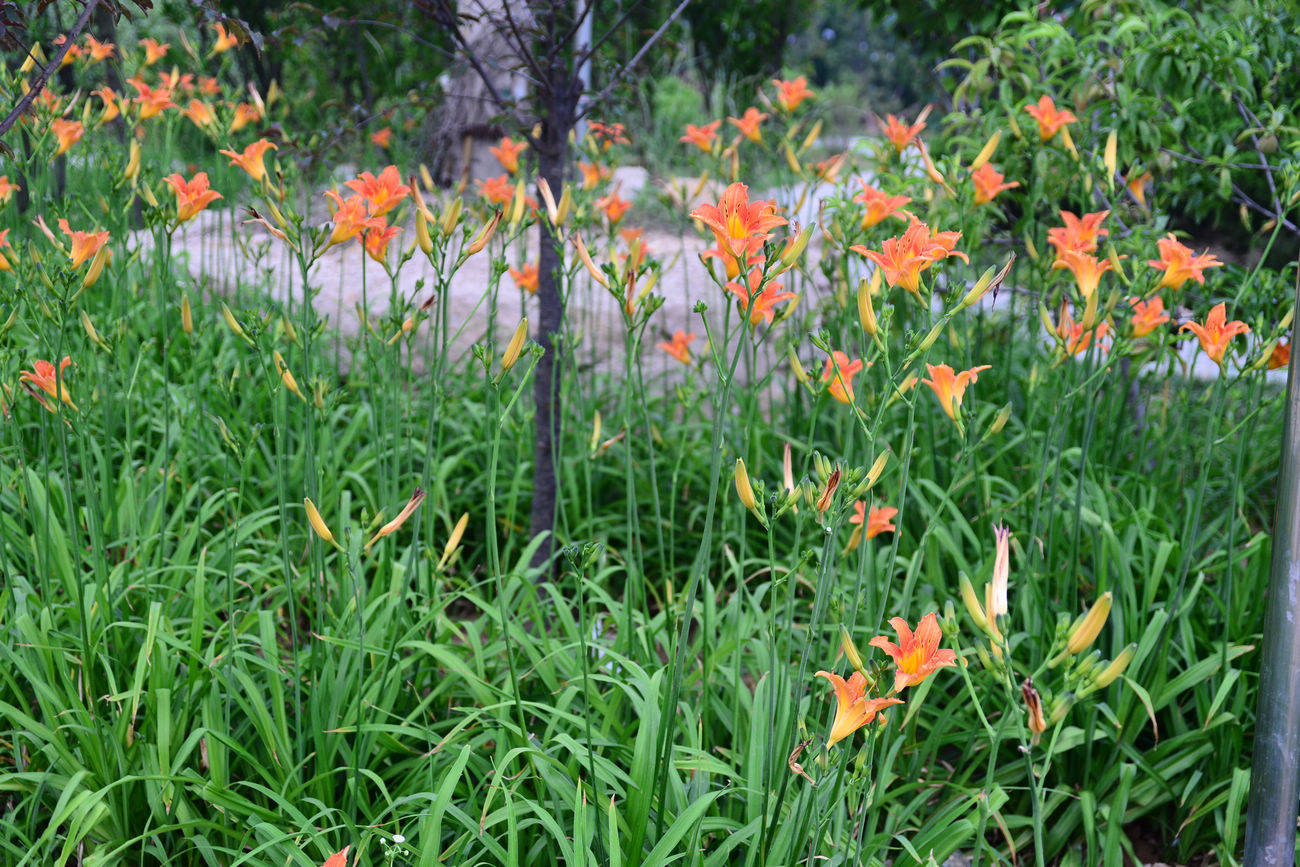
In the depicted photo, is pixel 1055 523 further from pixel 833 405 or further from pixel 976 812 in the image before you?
pixel 833 405

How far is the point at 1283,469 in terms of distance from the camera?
4.49 feet

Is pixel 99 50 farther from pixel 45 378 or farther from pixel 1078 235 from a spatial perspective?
pixel 1078 235

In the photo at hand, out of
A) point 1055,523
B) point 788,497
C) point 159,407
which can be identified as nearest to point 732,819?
point 788,497

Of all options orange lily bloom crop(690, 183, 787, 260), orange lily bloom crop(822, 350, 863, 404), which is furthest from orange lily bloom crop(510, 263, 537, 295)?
orange lily bloom crop(690, 183, 787, 260)

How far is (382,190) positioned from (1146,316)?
4.74ft

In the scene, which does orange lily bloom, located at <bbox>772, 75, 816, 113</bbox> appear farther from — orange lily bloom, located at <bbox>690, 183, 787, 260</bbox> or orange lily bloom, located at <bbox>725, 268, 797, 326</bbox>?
orange lily bloom, located at <bbox>690, 183, 787, 260</bbox>

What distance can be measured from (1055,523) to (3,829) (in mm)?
2196

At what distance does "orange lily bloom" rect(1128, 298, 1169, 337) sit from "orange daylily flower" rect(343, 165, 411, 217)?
135 centimetres

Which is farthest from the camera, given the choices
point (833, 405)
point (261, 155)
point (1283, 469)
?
point (833, 405)

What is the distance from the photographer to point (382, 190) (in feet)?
5.86

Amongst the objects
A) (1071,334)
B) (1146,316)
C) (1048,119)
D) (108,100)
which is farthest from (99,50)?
(1146,316)

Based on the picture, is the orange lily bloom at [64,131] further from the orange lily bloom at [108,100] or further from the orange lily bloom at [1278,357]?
the orange lily bloom at [1278,357]

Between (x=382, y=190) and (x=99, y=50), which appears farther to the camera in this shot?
(x=99, y=50)

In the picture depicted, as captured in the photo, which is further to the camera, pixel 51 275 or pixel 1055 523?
pixel 1055 523
